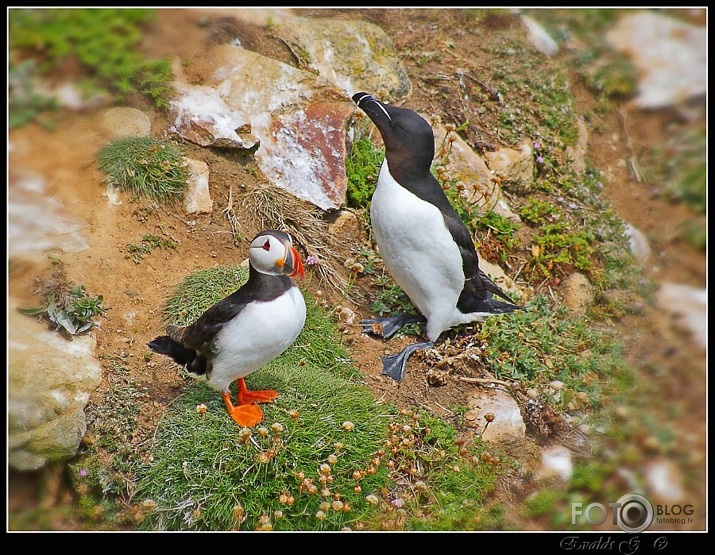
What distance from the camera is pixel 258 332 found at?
3998mm

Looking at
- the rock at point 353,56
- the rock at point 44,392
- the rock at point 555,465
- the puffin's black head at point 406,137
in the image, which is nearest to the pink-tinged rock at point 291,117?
the rock at point 353,56

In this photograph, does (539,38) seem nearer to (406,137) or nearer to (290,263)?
(406,137)

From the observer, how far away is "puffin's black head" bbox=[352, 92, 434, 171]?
5102mm

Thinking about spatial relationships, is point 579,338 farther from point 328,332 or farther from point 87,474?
point 87,474

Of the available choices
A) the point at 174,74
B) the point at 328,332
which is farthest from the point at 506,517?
the point at 174,74

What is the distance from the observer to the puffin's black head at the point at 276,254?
3945 mm

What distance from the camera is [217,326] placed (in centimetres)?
416

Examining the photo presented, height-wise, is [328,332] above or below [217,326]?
below

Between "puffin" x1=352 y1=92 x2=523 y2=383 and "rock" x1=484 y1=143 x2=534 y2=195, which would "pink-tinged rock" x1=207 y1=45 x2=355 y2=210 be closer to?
"puffin" x1=352 y1=92 x2=523 y2=383

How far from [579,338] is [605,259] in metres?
1.29

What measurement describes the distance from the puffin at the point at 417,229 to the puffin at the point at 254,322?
4.29ft

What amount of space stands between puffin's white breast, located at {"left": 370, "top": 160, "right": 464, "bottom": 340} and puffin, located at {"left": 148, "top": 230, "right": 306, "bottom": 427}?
1.28m

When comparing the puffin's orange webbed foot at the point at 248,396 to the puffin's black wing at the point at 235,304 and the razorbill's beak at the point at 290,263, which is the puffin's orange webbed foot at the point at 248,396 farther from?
the razorbill's beak at the point at 290,263

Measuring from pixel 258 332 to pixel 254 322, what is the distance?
0.20 ft
